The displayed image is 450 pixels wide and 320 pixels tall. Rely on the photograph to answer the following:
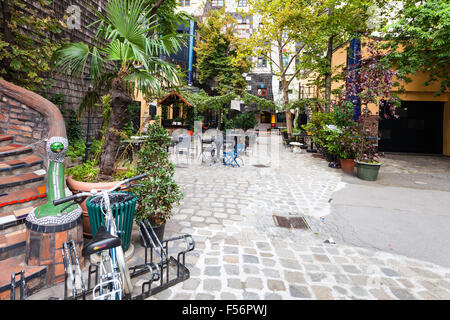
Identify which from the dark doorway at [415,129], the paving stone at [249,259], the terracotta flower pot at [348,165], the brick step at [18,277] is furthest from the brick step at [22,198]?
the dark doorway at [415,129]

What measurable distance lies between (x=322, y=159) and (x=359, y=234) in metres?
8.01

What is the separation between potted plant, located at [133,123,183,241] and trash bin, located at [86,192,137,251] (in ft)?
0.72

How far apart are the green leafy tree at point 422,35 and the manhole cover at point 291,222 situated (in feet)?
24.3

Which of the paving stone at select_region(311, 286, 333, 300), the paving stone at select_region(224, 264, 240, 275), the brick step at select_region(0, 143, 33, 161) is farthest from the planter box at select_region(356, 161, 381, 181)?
the brick step at select_region(0, 143, 33, 161)

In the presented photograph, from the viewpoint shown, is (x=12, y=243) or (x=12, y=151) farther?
(x=12, y=151)

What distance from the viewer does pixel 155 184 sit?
3.33 m

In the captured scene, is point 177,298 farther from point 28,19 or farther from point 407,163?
point 407,163

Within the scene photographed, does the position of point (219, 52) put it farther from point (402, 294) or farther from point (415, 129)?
point (402, 294)

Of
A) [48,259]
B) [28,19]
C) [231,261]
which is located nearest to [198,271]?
[231,261]

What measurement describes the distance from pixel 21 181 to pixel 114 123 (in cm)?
142

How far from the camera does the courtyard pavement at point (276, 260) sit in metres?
2.61

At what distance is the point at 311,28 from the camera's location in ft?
42.3

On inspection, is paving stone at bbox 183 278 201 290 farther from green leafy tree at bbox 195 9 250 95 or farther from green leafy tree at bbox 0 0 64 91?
green leafy tree at bbox 195 9 250 95

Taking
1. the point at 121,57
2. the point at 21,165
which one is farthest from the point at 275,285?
the point at 21,165
